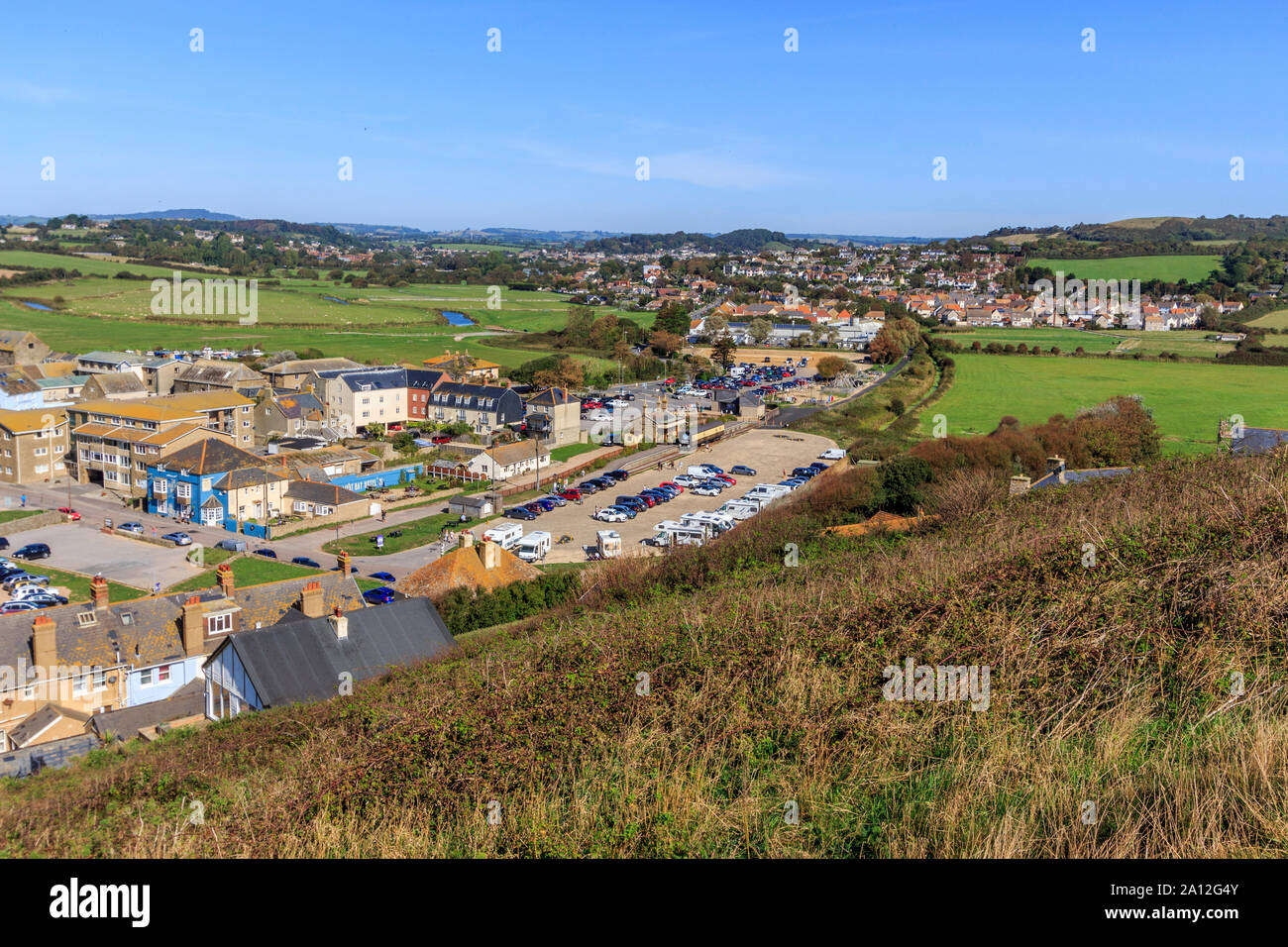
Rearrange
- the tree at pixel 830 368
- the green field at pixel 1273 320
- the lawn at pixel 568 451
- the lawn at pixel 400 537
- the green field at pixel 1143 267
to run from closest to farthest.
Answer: the lawn at pixel 400 537 < the lawn at pixel 568 451 < the tree at pixel 830 368 < the green field at pixel 1273 320 < the green field at pixel 1143 267

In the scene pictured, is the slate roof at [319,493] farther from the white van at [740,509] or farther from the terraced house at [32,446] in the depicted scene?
the white van at [740,509]

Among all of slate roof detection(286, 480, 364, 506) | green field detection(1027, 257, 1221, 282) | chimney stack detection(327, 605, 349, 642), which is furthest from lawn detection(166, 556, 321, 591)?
green field detection(1027, 257, 1221, 282)

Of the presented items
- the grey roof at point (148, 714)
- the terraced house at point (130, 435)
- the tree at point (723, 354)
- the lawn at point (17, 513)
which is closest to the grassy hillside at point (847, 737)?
the grey roof at point (148, 714)

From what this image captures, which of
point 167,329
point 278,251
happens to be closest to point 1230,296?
point 167,329

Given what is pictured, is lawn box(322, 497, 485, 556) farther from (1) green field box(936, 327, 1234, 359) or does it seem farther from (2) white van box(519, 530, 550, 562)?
(1) green field box(936, 327, 1234, 359)

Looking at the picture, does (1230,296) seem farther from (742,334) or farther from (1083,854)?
(1083,854)

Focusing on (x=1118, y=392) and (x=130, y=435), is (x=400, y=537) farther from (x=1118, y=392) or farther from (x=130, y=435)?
(x=1118, y=392)

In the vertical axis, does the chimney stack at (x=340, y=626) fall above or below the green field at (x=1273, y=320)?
below
